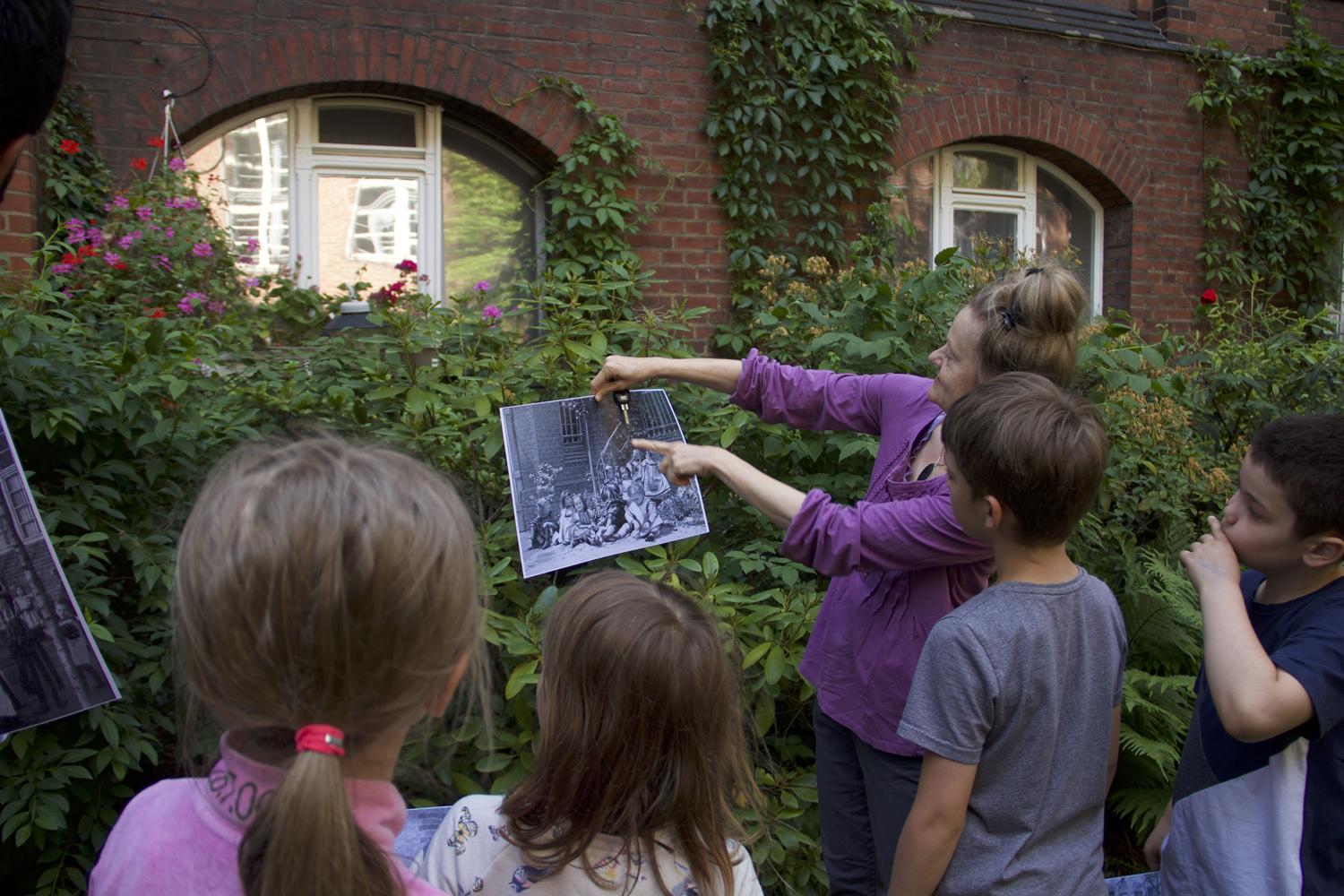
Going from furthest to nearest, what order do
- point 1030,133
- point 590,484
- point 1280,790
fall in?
point 1030,133 < point 590,484 < point 1280,790

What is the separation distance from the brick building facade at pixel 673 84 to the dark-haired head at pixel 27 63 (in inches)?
160

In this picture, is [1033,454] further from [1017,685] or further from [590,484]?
[590,484]

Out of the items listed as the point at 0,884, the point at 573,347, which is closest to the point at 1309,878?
the point at 573,347

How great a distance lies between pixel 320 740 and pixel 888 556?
126cm

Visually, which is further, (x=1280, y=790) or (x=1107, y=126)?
(x=1107, y=126)

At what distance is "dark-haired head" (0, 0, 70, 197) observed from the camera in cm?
107

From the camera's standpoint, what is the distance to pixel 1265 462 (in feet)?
6.26

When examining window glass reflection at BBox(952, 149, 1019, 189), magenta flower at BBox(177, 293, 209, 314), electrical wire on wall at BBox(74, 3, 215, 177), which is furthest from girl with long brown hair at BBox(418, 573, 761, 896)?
window glass reflection at BBox(952, 149, 1019, 189)

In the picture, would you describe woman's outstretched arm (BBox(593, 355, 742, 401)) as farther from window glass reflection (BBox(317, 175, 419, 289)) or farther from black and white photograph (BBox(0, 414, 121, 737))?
window glass reflection (BBox(317, 175, 419, 289))

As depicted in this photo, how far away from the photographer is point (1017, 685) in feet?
5.58

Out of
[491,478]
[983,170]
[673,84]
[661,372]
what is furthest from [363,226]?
[983,170]

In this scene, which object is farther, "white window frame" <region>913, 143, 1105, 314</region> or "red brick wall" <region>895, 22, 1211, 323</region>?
"white window frame" <region>913, 143, 1105, 314</region>

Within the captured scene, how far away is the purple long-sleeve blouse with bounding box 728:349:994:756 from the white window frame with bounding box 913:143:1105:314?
5.26 meters

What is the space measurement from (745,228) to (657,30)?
124cm
